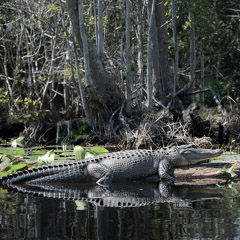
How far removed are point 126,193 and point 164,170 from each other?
1.42m

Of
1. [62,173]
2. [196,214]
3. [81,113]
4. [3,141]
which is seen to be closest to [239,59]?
[81,113]

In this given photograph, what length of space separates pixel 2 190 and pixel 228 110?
397 inches

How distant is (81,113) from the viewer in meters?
16.9

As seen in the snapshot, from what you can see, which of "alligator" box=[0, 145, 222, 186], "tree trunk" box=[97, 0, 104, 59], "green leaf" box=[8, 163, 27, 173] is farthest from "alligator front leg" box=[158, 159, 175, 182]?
"tree trunk" box=[97, 0, 104, 59]

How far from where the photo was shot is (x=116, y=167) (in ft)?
26.6

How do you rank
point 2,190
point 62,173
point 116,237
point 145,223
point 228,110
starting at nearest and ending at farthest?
point 116,237 → point 145,223 → point 2,190 → point 62,173 → point 228,110

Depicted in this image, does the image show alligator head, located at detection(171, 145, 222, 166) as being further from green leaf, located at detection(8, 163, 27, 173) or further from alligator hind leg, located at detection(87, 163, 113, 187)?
green leaf, located at detection(8, 163, 27, 173)

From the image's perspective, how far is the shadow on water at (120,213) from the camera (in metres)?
4.49

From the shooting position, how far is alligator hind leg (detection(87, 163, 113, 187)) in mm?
7930

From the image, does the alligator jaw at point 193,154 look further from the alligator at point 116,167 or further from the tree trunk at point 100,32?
the tree trunk at point 100,32

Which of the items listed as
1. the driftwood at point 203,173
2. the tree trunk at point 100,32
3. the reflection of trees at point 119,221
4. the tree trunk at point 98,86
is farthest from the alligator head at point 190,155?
the tree trunk at point 100,32

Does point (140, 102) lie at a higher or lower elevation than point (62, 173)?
higher

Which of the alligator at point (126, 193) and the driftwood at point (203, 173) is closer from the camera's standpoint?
the alligator at point (126, 193)

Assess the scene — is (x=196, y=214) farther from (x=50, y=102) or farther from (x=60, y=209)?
(x=50, y=102)
